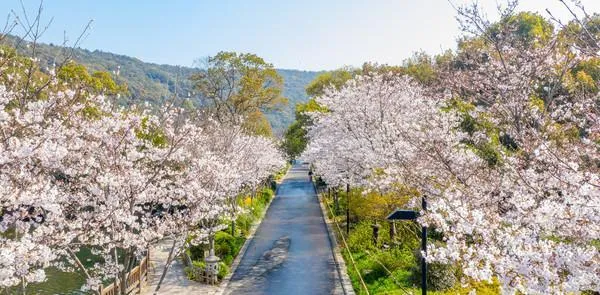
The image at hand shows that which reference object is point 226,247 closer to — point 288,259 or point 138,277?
point 288,259

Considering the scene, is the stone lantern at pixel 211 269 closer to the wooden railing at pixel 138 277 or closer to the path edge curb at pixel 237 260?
the path edge curb at pixel 237 260

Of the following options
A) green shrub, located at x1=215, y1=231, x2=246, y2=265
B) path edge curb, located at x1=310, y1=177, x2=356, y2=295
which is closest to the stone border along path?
green shrub, located at x1=215, y1=231, x2=246, y2=265

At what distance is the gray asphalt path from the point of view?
16314 millimetres

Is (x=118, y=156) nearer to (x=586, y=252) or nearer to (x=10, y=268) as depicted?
(x=10, y=268)

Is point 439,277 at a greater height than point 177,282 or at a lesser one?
greater

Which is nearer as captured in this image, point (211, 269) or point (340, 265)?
point (211, 269)

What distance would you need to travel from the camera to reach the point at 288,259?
2028 cm

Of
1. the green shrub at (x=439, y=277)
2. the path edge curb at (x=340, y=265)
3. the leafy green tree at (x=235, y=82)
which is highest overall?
the leafy green tree at (x=235, y=82)

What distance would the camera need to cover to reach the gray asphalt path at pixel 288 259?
16.3 m

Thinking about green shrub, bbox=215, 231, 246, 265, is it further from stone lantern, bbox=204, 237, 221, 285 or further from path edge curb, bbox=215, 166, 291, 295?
stone lantern, bbox=204, 237, 221, 285

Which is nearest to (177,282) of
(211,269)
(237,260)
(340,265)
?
(211,269)

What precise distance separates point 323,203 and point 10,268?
3337 centimetres

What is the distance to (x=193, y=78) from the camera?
133 ft

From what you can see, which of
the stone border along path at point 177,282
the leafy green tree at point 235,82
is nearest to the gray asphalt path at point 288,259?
the stone border along path at point 177,282
